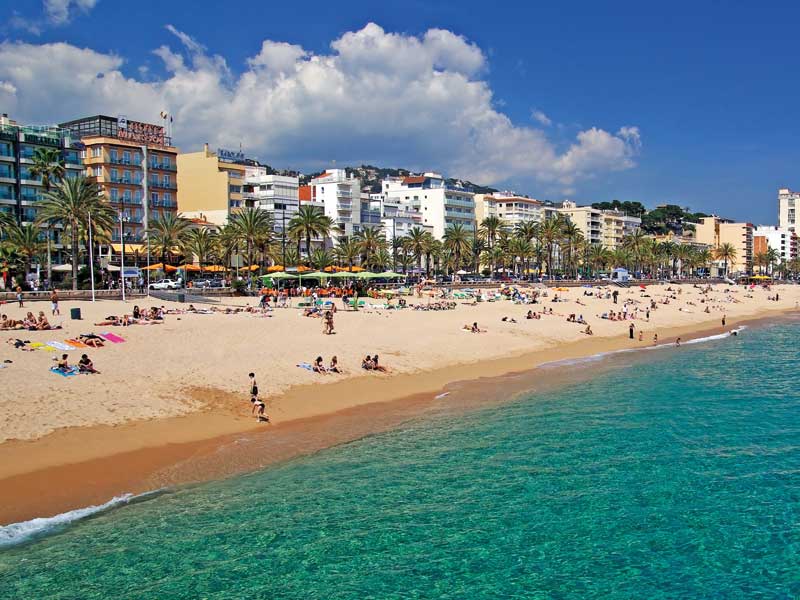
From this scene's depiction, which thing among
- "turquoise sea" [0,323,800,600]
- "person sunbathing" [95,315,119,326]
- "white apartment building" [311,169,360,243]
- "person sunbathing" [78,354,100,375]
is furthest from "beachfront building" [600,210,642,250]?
"person sunbathing" [78,354,100,375]

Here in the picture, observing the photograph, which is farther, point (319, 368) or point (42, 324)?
point (42, 324)

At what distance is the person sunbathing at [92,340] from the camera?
27.3m

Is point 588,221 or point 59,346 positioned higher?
point 588,221

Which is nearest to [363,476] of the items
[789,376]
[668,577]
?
[668,577]

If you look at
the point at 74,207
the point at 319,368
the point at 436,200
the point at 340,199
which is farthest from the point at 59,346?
the point at 436,200

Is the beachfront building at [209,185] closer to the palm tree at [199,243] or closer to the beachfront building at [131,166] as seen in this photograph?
the beachfront building at [131,166]

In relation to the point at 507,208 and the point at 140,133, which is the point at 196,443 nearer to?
the point at 140,133

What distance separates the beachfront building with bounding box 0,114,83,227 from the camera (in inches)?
2776

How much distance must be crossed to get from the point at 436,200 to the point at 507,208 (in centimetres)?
2456

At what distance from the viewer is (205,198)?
92.5m

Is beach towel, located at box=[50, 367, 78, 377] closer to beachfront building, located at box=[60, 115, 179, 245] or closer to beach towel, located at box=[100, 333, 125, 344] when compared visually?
beach towel, located at box=[100, 333, 125, 344]

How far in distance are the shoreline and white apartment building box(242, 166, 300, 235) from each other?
222ft

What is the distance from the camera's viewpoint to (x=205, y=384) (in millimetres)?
23828

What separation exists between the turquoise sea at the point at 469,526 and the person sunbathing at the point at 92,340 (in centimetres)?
1302
